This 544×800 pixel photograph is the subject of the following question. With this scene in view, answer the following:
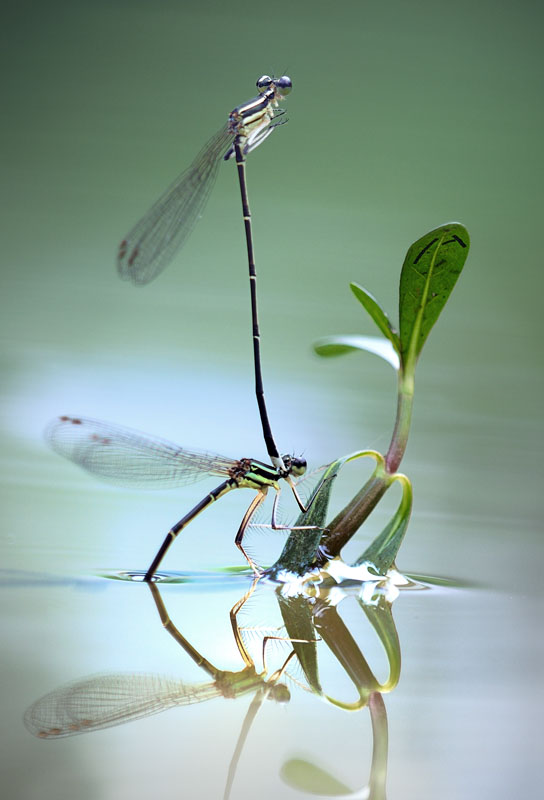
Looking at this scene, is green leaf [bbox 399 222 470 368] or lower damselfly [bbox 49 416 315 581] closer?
green leaf [bbox 399 222 470 368]

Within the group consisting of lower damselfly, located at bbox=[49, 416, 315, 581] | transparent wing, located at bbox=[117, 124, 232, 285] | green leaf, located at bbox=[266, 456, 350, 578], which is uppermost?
transparent wing, located at bbox=[117, 124, 232, 285]

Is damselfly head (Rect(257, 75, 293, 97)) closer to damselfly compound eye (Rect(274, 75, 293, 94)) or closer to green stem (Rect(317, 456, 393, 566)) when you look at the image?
damselfly compound eye (Rect(274, 75, 293, 94))

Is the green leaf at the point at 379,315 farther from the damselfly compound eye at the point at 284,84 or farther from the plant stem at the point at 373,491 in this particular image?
the damselfly compound eye at the point at 284,84

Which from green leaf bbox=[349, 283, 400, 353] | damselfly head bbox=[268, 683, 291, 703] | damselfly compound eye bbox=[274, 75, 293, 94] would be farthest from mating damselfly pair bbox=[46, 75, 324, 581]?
damselfly head bbox=[268, 683, 291, 703]

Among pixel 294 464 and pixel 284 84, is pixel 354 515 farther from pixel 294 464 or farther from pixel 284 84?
pixel 284 84

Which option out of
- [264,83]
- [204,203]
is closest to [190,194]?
[204,203]

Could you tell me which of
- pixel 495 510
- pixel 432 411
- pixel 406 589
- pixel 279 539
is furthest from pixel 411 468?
pixel 406 589

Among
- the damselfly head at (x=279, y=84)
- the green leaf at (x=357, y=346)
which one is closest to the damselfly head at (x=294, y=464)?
the green leaf at (x=357, y=346)
